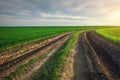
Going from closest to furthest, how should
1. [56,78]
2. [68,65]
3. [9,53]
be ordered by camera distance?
1. [56,78]
2. [68,65]
3. [9,53]

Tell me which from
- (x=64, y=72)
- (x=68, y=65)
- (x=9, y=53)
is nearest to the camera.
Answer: (x=64, y=72)

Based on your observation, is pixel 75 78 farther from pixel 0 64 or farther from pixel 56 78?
pixel 0 64

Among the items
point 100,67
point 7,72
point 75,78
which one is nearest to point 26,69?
point 7,72

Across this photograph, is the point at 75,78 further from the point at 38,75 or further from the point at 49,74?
the point at 38,75

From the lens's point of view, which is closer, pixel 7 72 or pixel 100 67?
pixel 7 72

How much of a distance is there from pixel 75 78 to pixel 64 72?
4.25 feet

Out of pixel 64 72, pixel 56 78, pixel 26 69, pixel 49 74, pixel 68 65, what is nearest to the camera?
pixel 56 78

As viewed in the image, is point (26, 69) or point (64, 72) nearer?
point (64, 72)

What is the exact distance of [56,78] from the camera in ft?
30.3

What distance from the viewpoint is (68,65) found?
12391 millimetres

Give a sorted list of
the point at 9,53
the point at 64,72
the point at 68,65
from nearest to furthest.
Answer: the point at 64,72 → the point at 68,65 → the point at 9,53

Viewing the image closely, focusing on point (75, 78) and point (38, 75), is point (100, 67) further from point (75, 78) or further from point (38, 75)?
point (38, 75)

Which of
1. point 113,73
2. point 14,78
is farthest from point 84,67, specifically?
point 14,78

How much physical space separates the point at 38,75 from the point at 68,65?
3.16m
